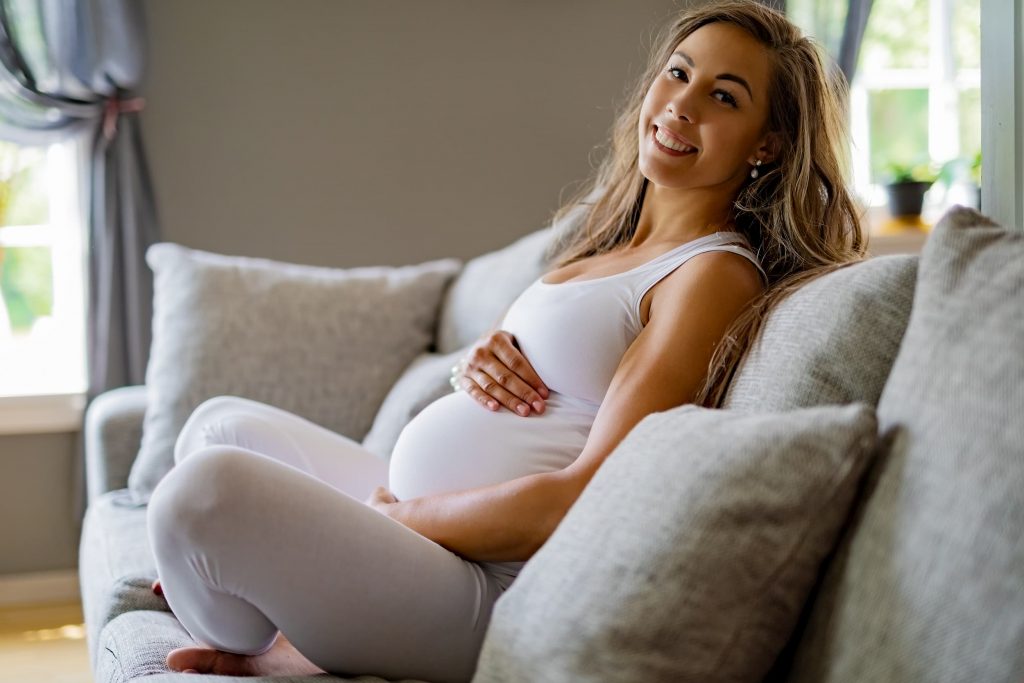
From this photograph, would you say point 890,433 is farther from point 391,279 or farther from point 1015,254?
point 391,279

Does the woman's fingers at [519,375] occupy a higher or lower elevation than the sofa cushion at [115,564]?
higher

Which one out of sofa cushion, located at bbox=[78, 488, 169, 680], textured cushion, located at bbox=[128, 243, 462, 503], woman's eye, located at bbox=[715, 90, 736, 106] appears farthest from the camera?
textured cushion, located at bbox=[128, 243, 462, 503]

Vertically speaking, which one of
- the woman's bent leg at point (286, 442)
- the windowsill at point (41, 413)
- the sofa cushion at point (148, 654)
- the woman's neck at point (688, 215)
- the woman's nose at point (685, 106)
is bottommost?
the windowsill at point (41, 413)

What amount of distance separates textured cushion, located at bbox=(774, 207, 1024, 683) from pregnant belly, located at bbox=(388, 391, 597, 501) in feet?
1.73

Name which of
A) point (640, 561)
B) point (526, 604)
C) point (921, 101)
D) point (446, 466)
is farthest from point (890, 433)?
point (921, 101)

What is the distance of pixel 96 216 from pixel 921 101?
2903mm

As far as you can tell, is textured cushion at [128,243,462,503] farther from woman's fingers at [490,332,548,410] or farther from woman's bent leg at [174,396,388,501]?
woman's fingers at [490,332,548,410]

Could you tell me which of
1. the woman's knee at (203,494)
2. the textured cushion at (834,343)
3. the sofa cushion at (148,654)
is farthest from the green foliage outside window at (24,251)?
the textured cushion at (834,343)

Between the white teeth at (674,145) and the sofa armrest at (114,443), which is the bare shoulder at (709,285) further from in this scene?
the sofa armrest at (114,443)

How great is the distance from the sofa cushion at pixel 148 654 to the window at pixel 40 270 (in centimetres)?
195

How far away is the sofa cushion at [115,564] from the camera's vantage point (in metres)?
1.73

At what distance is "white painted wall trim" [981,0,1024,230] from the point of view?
1.40m

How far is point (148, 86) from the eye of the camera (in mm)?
3326

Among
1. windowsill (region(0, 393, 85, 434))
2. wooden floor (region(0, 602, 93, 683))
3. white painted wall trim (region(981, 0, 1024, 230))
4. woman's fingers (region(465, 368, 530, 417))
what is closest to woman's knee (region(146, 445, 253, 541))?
woman's fingers (region(465, 368, 530, 417))
